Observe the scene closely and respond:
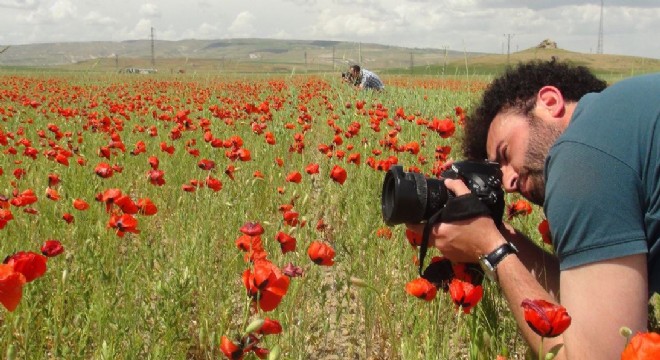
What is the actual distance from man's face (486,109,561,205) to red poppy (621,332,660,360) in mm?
1088

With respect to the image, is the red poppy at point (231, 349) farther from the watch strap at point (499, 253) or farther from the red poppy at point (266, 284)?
the watch strap at point (499, 253)

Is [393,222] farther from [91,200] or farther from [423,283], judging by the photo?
[91,200]

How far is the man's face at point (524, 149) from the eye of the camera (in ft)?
5.84

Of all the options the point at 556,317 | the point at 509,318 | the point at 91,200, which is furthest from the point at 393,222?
the point at 91,200

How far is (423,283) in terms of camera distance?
1498 millimetres

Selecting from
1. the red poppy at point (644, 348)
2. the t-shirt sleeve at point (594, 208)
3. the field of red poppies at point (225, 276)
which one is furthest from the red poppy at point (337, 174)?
the red poppy at point (644, 348)

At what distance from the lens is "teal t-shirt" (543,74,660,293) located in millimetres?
1337

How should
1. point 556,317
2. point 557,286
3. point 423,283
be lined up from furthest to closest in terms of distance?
point 557,286, point 423,283, point 556,317

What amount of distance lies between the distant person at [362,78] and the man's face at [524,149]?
670 centimetres

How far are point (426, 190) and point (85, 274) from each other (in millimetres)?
1163

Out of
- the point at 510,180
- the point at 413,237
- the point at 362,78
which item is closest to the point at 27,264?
the point at 413,237

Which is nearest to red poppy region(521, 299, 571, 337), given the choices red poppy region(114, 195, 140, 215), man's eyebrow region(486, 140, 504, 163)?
man's eyebrow region(486, 140, 504, 163)

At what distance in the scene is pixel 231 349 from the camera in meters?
1.08

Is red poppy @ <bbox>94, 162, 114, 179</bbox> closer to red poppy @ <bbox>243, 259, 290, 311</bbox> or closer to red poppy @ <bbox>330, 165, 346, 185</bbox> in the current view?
red poppy @ <bbox>330, 165, 346, 185</bbox>
